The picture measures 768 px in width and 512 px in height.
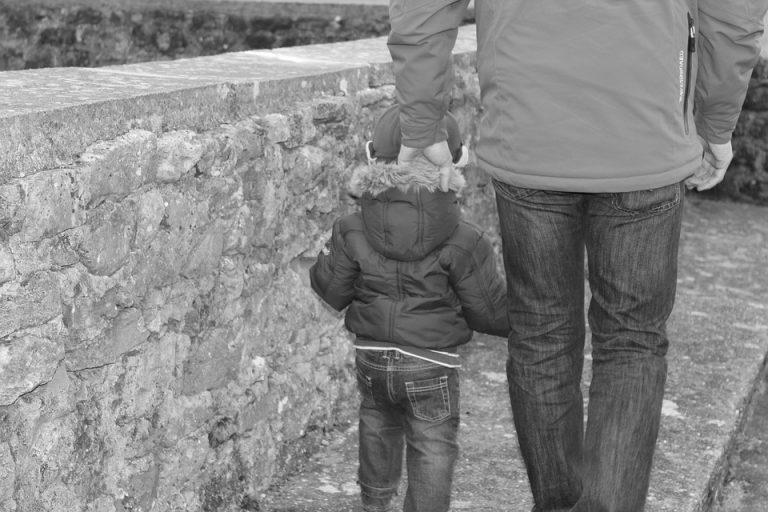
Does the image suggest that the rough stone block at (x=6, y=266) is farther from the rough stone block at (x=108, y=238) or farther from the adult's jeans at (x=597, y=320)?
the adult's jeans at (x=597, y=320)

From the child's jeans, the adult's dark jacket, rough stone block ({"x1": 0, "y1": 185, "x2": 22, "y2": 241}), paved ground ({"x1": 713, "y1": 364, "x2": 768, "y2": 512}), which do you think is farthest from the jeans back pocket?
paved ground ({"x1": 713, "y1": 364, "x2": 768, "y2": 512})

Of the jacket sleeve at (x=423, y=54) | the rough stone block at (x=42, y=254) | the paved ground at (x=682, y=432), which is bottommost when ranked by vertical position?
the paved ground at (x=682, y=432)

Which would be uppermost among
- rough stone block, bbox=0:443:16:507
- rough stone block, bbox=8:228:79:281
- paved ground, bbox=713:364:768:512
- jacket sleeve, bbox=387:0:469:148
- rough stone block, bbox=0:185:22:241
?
jacket sleeve, bbox=387:0:469:148

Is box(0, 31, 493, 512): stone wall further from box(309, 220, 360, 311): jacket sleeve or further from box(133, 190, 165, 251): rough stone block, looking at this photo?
box(309, 220, 360, 311): jacket sleeve

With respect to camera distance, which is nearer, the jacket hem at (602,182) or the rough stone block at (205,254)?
the jacket hem at (602,182)

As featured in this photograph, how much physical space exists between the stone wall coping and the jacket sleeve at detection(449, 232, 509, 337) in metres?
0.75

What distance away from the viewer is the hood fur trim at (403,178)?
2979mm

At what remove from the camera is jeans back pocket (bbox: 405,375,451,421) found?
3076 millimetres

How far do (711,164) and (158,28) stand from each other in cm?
568

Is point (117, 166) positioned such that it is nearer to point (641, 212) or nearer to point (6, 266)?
point (6, 266)

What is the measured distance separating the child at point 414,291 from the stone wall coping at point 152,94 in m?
0.42

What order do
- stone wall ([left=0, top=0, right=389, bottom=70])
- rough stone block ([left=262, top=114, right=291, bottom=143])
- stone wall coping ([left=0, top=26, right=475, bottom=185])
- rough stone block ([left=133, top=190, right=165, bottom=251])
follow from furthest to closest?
1. stone wall ([left=0, top=0, right=389, bottom=70])
2. rough stone block ([left=262, top=114, right=291, bottom=143])
3. rough stone block ([left=133, top=190, right=165, bottom=251])
4. stone wall coping ([left=0, top=26, right=475, bottom=185])

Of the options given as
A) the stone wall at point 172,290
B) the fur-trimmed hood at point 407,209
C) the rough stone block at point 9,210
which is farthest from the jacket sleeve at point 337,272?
the rough stone block at point 9,210

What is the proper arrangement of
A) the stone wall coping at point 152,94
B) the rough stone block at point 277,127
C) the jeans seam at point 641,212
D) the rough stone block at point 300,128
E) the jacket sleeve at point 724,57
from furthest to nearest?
the rough stone block at point 300,128 → the rough stone block at point 277,127 → the jacket sleeve at point 724,57 → the jeans seam at point 641,212 → the stone wall coping at point 152,94
